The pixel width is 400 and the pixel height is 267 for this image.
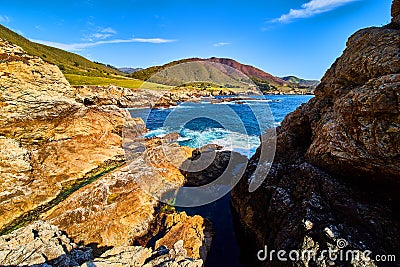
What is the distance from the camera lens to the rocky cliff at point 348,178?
567cm

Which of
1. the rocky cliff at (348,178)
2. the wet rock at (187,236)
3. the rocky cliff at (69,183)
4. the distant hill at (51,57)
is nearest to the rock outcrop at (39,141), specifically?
the rocky cliff at (69,183)

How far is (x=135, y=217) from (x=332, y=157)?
31.4ft

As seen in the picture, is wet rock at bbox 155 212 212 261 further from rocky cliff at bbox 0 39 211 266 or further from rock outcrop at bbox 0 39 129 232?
rock outcrop at bbox 0 39 129 232

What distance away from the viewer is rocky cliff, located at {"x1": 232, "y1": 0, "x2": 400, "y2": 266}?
18.6ft

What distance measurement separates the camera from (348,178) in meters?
7.34

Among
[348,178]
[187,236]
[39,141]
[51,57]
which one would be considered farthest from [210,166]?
[51,57]

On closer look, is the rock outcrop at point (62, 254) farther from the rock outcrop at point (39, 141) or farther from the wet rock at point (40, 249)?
the rock outcrop at point (39, 141)

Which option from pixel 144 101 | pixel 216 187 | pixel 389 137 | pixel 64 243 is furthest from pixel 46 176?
pixel 144 101

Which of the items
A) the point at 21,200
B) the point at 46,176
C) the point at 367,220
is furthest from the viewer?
the point at 46,176

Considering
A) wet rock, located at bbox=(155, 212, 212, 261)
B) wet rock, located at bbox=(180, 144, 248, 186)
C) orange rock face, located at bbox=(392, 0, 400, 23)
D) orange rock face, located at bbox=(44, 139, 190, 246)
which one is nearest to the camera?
wet rock, located at bbox=(155, 212, 212, 261)

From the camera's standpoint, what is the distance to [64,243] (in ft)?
25.5

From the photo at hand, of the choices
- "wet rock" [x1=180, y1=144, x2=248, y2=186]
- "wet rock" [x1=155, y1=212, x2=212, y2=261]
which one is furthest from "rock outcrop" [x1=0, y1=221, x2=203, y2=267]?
"wet rock" [x1=180, y1=144, x2=248, y2=186]

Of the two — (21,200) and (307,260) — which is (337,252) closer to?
(307,260)

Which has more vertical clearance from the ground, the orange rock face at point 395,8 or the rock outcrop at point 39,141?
the orange rock face at point 395,8
